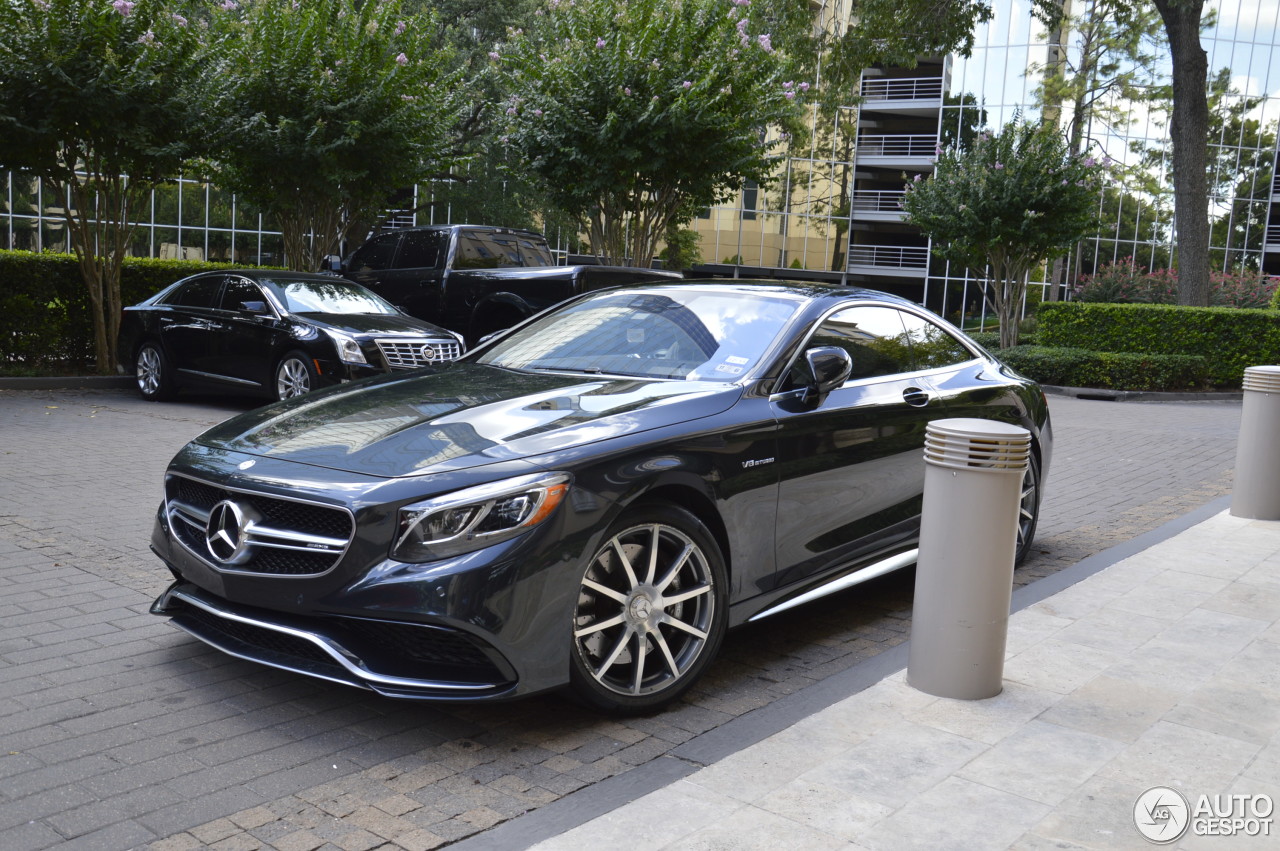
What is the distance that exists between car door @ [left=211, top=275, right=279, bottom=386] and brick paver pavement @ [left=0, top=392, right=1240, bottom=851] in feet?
18.2

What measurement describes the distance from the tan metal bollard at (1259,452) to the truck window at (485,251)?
958cm

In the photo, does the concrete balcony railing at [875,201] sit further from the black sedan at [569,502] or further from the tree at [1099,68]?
the black sedan at [569,502]

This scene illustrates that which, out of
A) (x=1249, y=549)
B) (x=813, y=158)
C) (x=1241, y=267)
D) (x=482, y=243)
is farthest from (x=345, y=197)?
(x=1241, y=267)

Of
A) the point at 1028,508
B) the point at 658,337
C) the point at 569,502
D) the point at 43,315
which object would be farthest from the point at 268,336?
the point at 569,502

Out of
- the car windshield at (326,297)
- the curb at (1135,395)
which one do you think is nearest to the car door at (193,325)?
the car windshield at (326,297)

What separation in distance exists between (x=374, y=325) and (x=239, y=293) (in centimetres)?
187

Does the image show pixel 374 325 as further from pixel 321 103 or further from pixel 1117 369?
pixel 1117 369

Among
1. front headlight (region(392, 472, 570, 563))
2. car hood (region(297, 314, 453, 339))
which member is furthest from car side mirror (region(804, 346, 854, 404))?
car hood (region(297, 314, 453, 339))

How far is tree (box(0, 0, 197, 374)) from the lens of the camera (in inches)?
515

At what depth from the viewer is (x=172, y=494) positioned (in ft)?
14.2

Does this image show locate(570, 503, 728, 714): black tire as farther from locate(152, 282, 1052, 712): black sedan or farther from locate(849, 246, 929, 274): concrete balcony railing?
locate(849, 246, 929, 274): concrete balcony railing

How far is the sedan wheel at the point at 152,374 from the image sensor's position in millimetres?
13188

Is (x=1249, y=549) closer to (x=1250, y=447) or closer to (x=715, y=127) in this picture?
(x=1250, y=447)

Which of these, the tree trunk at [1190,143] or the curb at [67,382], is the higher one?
the tree trunk at [1190,143]
